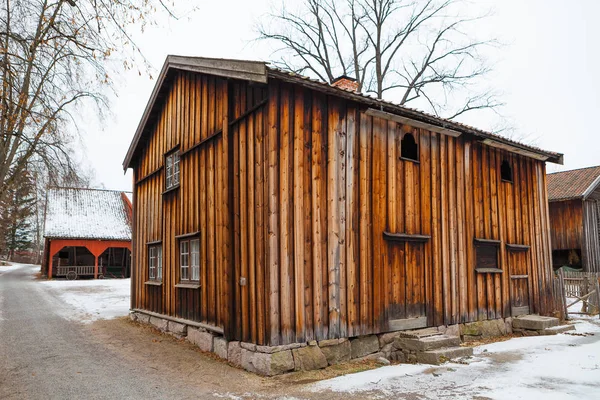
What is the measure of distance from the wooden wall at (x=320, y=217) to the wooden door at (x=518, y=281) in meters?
0.13

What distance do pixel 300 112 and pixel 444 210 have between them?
436 centimetres

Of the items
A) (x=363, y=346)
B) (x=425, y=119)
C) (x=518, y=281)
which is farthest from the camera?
(x=518, y=281)

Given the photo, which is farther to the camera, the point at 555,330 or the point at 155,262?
the point at 155,262

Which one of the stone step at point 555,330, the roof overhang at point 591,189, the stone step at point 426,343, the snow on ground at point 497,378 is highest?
the roof overhang at point 591,189

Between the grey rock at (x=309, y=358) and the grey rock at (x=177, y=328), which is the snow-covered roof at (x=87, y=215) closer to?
the grey rock at (x=177, y=328)

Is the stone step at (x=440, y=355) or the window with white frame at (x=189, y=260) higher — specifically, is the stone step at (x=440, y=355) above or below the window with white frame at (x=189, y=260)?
below

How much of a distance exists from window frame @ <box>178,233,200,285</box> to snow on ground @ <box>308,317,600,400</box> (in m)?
4.53

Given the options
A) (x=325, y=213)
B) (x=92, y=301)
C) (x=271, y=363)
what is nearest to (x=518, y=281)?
(x=325, y=213)

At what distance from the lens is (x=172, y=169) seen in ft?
41.7

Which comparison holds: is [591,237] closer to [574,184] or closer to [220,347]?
[574,184]

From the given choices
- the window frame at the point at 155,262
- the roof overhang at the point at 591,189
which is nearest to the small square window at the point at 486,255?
the window frame at the point at 155,262

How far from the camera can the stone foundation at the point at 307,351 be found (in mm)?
7766

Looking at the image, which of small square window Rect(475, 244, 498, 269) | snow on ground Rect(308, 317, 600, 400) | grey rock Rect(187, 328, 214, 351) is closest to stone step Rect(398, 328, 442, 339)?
snow on ground Rect(308, 317, 600, 400)

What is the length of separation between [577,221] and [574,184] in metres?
2.12
